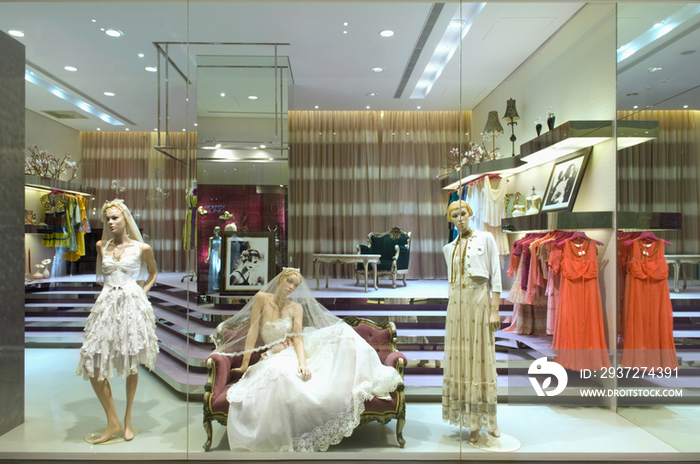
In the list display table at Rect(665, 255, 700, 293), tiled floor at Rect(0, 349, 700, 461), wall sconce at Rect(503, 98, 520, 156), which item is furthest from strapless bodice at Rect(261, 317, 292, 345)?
display table at Rect(665, 255, 700, 293)

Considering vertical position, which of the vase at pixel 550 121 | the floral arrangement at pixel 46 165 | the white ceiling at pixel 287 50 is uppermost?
the white ceiling at pixel 287 50

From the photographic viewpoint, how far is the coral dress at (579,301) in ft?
11.6

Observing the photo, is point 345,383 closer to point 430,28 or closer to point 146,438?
point 146,438

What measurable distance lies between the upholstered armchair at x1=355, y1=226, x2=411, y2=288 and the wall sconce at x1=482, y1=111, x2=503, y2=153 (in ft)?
2.92

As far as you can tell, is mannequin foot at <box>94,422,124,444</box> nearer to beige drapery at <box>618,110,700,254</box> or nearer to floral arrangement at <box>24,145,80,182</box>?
floral arrangement at <box>24,145,80,182</box>

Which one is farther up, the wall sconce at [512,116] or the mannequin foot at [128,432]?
the wall sconce at [512,116]

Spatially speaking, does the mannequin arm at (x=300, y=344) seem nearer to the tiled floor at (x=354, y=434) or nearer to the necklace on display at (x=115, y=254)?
the tiled floor at (x=354, y=434)

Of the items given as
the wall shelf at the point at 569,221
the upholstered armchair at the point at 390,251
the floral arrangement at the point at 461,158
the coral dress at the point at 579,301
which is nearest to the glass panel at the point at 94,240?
the upholstered armchair at the point at 390,251

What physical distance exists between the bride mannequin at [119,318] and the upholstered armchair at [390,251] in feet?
4.62

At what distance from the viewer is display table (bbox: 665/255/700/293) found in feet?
10.7

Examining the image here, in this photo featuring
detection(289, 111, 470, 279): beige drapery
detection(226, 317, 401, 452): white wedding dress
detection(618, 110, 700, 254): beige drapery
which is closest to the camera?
detection(226, 317, 401, 452): white wedding dress

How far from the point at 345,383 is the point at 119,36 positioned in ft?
9.44

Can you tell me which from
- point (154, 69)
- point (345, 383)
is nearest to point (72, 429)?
point (345, 383)

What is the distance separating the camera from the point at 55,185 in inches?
123
